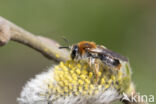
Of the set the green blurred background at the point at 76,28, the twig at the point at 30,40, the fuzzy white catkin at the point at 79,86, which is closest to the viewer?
the twig at the point at 30,40

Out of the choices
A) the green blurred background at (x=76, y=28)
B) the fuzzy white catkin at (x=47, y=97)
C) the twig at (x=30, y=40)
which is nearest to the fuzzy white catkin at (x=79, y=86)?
the fuzzy white catkin at (x=47, y=97)

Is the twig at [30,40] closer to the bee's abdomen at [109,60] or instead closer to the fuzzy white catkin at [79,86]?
the fuzzy white catkin at [79,86]

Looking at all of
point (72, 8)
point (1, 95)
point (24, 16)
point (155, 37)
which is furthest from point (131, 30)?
point (1, 95)

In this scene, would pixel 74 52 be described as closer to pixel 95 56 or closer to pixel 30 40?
pixel 95 56

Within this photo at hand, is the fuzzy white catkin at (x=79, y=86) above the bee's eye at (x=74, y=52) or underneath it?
underneath

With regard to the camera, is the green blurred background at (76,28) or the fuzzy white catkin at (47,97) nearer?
the fuzzy white catkin at (47,97)

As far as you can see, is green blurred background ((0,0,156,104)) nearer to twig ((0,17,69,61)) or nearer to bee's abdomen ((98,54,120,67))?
twig ((0,17,69,61))

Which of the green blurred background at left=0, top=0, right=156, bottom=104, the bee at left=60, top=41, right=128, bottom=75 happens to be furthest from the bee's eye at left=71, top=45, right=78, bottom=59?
the green blurred background at left=0, top=0, right=156, bottom=104
